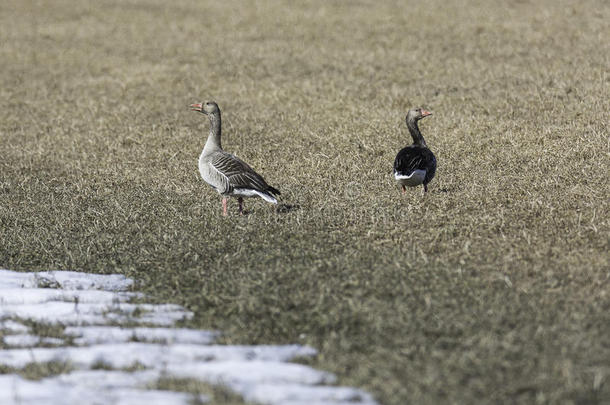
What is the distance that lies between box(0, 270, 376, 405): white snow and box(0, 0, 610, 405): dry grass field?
0.34 meters

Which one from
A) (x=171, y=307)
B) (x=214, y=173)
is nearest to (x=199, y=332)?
(x=171, y=307)

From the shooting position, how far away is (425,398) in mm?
6098

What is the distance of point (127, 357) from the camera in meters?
7.16

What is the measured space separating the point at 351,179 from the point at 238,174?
11.3 feet

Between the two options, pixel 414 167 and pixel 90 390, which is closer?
pixel 90 390

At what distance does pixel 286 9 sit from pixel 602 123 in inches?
731

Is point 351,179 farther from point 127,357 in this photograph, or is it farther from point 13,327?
point 127,357

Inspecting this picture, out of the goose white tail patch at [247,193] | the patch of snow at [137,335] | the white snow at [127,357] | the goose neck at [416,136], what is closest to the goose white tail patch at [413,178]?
the goose neck at [416,136]

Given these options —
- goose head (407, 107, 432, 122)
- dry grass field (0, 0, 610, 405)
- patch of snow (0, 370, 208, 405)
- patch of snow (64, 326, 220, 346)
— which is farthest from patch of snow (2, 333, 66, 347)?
goose head (407, 107, 432, 122)

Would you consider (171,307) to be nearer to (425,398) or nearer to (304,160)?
(425,398)

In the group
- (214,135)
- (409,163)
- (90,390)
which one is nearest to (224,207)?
(214,135)

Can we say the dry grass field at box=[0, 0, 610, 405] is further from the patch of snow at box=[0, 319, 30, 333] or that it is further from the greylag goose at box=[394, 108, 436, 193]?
the patch of snow at box=[0, 319, 30, 333]

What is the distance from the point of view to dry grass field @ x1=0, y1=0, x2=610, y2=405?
24.3 ft

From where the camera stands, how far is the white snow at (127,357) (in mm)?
6309
